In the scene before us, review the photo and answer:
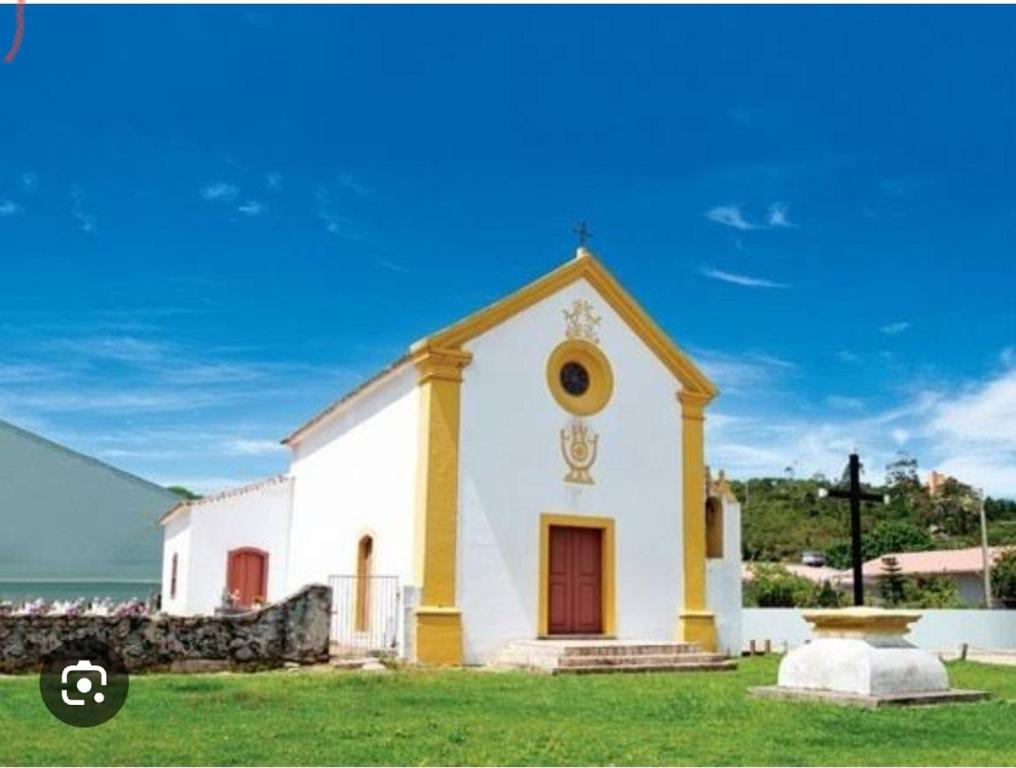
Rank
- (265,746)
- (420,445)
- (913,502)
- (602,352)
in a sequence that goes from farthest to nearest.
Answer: (913,502)
(602,352)
(420,445)
(265,746)

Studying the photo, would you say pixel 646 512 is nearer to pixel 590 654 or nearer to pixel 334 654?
pixel 590 654

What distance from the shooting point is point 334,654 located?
16875 mm

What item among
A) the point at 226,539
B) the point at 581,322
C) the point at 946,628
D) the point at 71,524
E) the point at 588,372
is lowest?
the point at 946,628

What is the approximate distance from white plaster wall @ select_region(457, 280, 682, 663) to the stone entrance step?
0.64m

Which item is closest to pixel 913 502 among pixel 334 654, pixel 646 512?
pixel 646 512

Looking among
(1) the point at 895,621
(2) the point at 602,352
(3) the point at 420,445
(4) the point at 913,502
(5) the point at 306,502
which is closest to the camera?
(1) the point at 895,621

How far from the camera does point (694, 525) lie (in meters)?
20.7

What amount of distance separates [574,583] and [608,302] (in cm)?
530

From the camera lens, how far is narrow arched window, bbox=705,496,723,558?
70.7 feet

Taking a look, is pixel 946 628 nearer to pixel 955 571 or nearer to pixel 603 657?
pixel 955 571

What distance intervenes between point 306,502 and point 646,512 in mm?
7682

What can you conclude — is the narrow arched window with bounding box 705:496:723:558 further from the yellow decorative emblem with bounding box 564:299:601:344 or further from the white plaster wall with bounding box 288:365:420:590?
the white plaster wall with bounding box 288:365:420:590

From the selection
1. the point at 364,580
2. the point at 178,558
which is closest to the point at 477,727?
the point at 364,580

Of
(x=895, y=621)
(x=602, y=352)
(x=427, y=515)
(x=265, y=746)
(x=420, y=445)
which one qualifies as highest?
(x=602, y=352)
